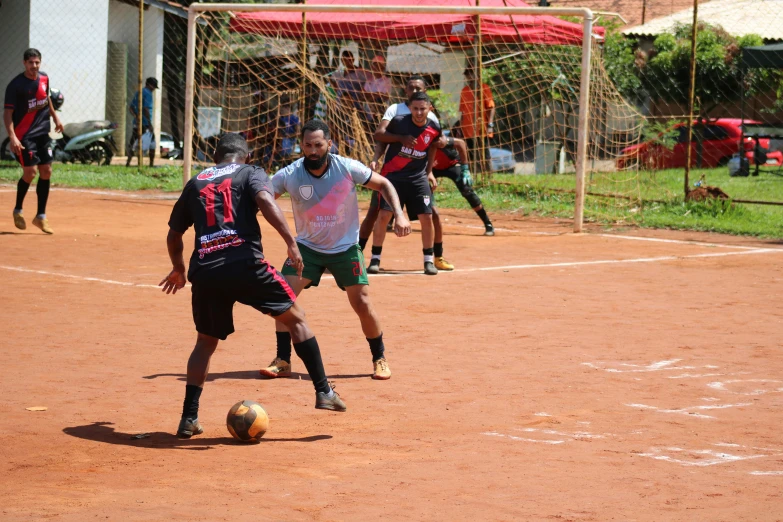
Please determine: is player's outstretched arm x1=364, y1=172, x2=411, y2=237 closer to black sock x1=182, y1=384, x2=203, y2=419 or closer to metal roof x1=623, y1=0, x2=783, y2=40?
black sock x1=182, y1=384, x2=203, y2=419

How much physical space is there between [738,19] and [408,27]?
666 inches

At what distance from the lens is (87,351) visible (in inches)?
320

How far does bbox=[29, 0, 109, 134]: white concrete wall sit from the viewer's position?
23.6m

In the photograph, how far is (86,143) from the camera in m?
23.6

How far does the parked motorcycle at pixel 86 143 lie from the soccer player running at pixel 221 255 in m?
17.9

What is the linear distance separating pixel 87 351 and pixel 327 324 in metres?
2.10

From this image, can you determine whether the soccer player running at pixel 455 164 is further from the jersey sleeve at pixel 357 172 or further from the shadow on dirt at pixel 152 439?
the shadow on dirt at pixel 152 439

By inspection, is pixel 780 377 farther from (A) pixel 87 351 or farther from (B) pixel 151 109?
(B) pixel 151 109

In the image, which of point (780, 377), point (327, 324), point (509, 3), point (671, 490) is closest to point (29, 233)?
point (327, 324)

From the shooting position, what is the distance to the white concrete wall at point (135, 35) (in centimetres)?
2705

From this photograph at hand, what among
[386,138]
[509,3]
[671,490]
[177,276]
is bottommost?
[671,490]

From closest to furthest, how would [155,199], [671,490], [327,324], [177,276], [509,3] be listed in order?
[671,490], [177,276], [327,324], [155,199], [509,3]

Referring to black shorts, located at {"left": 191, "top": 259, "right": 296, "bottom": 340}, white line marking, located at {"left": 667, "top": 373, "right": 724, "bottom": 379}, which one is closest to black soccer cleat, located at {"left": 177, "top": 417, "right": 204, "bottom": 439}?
black shorts, located at {"left": 191, "top": 259, "right": 296, "bottom": 340}

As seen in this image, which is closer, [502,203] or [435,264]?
[435,264]
